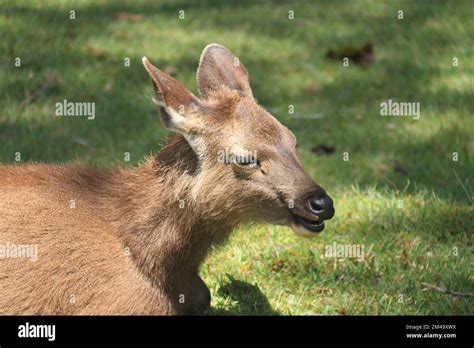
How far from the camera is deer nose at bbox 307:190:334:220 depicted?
5.05m

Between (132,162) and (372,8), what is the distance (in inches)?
188

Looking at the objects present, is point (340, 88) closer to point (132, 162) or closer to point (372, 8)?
point (372, 8)

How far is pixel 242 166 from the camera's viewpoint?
5.21 m

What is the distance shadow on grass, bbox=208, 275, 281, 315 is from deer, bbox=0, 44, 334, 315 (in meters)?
0.43

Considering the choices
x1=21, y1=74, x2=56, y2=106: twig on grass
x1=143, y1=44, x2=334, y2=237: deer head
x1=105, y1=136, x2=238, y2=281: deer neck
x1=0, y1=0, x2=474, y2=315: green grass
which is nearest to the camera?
x1=143, y1=44, x2=334, y2=237: deer head

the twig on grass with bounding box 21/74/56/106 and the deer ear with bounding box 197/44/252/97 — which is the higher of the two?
the deer ear with bounding box 197/44/252/97

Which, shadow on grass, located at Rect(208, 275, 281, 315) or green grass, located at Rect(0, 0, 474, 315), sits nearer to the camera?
shadow on grass, located at Rect(208, 275, 281, 315)

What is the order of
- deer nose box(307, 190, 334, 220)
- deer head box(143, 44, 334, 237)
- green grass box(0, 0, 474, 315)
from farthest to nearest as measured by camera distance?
green grass box(0, 0, 474, 315) → deer head box(143, 44, 334, 237) → deer nose box(307, 190, 334, 220)

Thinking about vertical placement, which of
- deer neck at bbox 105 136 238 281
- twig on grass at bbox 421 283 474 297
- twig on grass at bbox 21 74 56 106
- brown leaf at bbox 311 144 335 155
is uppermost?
deer neck at bbox 105 136 238 281

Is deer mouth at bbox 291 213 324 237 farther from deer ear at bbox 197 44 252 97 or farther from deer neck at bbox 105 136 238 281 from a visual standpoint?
deer ear at bbox 197 44 252 97

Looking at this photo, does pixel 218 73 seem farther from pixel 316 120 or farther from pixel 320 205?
pixel 316 120

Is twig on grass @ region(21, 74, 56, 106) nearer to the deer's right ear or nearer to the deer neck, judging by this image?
the deer neck

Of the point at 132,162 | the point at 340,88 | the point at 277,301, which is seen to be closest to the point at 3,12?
the point at 132,162

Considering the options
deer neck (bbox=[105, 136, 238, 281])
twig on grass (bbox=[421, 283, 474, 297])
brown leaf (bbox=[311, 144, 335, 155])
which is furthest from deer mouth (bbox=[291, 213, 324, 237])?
brown leaf (bbox=[311, 144, 335, 155])
